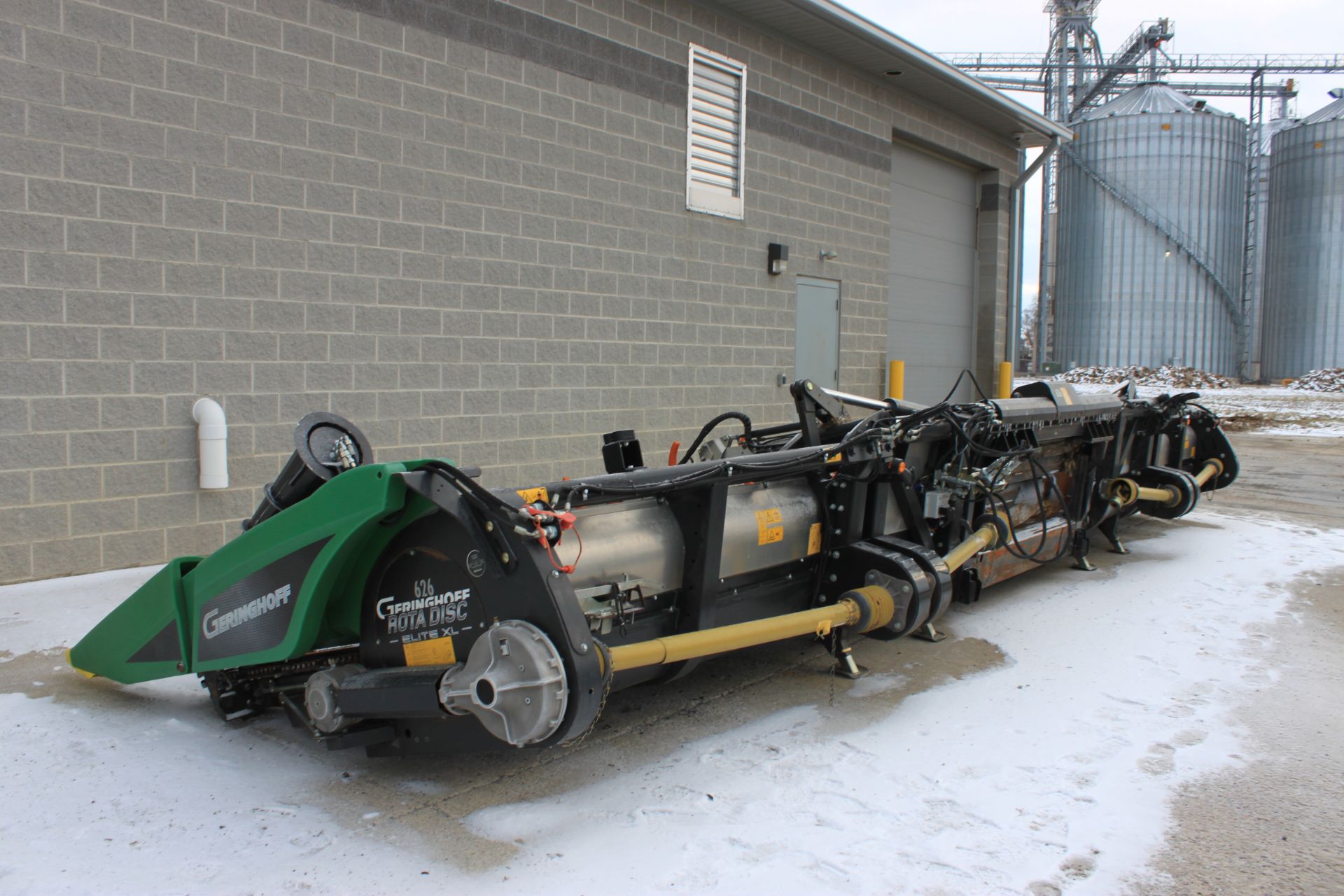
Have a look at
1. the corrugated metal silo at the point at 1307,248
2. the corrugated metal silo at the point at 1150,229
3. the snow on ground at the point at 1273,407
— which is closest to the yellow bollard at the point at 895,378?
the snow on ground at the point at 1273,407

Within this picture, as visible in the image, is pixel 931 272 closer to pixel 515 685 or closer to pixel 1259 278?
pixel 515 685

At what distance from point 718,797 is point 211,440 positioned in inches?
159

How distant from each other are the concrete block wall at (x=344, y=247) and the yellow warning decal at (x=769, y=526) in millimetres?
3489

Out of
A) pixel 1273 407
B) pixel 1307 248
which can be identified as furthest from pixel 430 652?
pixel 1307 248

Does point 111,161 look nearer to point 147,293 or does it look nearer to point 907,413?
point 147,293

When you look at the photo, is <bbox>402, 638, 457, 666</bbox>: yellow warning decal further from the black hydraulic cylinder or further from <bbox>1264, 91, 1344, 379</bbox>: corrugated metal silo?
<bbox>1264, 91, 1344, 379</bbox>: corrugated metal silo

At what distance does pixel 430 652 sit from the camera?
2.80 metres

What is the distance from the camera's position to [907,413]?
4.50 m

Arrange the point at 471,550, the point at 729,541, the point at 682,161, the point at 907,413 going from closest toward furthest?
the point at 471,550
the point at 729,541
the point at 907,413
the point at 682,161

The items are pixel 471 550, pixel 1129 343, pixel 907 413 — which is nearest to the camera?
pixel 471 550

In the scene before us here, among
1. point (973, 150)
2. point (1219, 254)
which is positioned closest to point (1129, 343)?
point (1219, 254)

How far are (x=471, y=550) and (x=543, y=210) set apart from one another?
5.30 metres

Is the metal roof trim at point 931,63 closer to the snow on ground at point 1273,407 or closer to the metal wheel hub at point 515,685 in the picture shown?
the snow on ground at point 1273,407

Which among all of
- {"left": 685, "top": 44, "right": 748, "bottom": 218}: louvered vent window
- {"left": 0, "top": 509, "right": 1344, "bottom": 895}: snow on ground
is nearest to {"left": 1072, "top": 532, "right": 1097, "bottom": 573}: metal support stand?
{"left": 0, "top": 509, "right": 1344, "bottom": 895}: snow on ground
